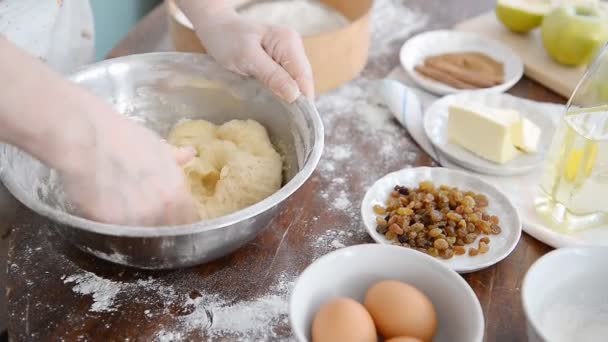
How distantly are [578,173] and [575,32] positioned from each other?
49 centimetres

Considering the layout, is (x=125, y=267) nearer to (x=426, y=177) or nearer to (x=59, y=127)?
(x=59, y=127)

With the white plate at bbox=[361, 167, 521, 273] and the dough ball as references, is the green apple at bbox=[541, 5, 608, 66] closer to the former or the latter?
the white plate at bbox=[361, 167, 521, 273]

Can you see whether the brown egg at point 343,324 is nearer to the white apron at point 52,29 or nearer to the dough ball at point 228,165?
the dough ball at point 228,165

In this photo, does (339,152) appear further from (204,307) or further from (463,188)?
(204,307)

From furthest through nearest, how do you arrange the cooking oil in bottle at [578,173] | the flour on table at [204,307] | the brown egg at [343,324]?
1. the cooking oil in bottle at [578,173]
2. the flour on table at [204,307]
3. the brown egg at [343,324]

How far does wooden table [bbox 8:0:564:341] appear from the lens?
2.76 ft

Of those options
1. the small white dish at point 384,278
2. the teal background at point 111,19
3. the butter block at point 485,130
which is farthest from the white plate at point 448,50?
the teal background at point 111,19

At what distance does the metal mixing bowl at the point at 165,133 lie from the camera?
794mm

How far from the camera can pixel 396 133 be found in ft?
4.13

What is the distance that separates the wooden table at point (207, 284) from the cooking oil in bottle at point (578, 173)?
79 millimetres

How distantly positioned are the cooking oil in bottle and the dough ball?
1.54ft

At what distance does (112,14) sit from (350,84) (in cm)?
112

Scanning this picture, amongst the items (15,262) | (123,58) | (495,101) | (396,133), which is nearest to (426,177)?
(396,133)

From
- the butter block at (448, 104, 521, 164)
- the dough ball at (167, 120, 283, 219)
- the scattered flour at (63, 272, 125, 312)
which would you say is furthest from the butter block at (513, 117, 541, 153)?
the scattered flour at (63, 272, 125, 312)
